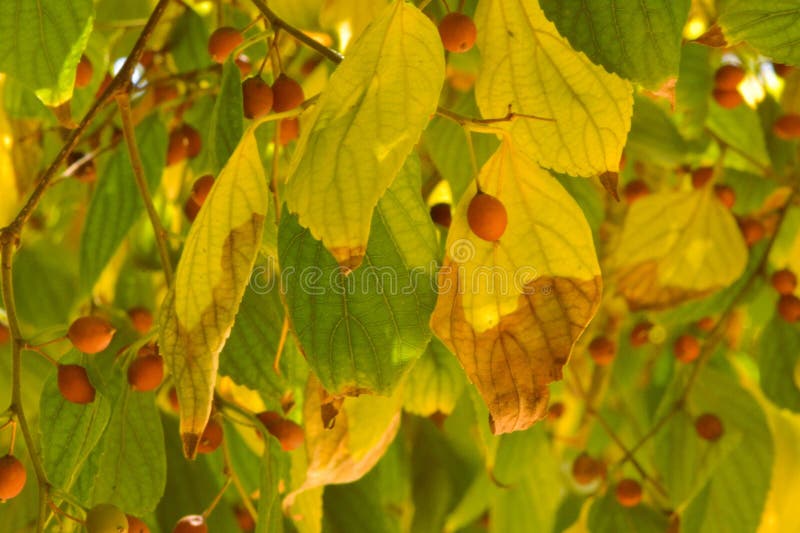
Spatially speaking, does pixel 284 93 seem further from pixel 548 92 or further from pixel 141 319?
pixel 141 319

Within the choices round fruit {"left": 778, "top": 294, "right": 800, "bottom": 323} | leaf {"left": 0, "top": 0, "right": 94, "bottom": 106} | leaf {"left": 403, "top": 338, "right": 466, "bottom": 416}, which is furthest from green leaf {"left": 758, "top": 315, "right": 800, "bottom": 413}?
leaf {"left": 0, "top": 0, "right": 94, "bottom": 106}

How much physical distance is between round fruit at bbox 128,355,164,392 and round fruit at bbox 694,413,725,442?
577 millimetres

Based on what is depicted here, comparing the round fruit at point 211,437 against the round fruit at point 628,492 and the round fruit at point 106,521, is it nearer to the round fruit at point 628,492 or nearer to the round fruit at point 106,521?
the round fruit at point 106,521

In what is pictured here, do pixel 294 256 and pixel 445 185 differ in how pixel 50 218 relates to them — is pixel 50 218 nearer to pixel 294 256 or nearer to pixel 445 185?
pixel 445 185

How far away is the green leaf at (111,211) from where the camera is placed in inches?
36.8

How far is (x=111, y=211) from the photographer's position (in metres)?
0.94

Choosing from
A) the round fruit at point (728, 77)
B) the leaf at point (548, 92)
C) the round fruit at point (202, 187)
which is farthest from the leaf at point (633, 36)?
Result: the round fruit at point (728, 77)

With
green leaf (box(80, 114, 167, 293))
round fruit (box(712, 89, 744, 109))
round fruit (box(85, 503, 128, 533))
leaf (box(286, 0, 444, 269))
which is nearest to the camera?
leaf (box(286, 0, 444, 269))

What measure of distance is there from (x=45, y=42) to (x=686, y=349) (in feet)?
2.56

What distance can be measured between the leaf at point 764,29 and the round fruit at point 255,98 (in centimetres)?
29

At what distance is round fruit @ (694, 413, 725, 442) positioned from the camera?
1.03m

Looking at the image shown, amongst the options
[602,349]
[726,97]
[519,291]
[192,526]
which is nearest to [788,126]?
[726,97]

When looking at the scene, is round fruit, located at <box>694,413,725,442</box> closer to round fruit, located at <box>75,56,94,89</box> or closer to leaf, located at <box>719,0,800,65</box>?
leaf, located at <box>719,0,800,65</box>

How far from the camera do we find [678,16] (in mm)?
556
